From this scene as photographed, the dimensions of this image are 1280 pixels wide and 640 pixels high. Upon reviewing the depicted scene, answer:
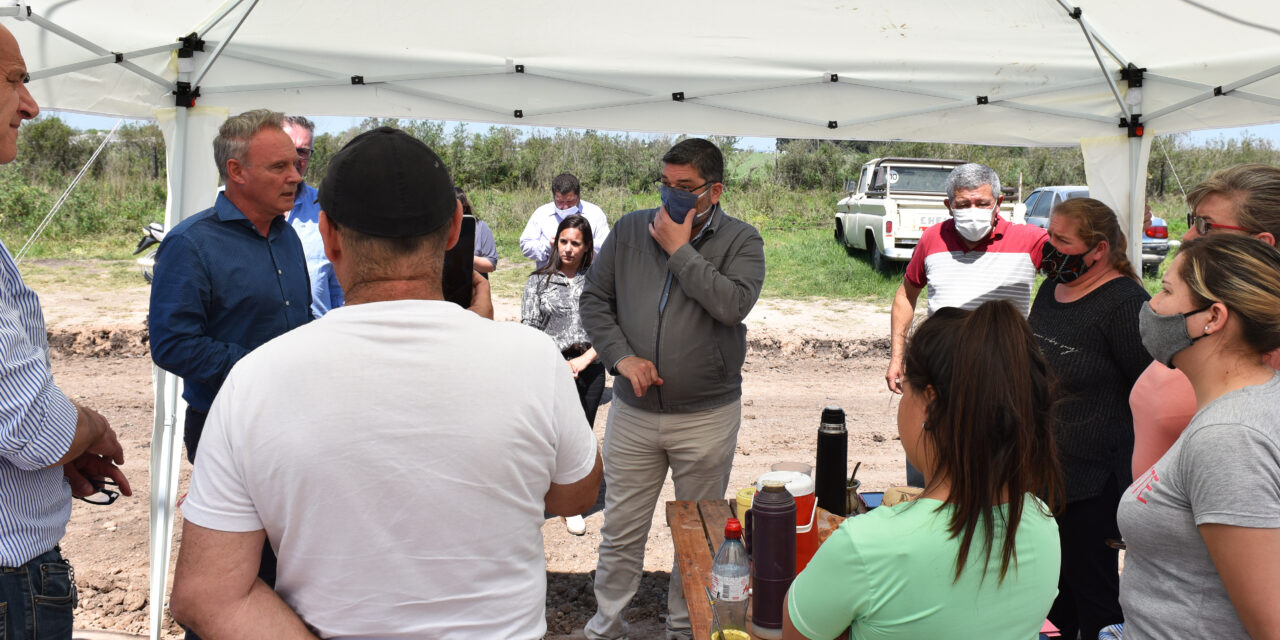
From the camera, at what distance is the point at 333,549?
47.9 inches

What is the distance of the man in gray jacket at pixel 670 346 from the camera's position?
340 centimetres

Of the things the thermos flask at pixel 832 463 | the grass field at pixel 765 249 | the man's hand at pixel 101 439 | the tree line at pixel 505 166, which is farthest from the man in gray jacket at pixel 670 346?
the tree line at pixel 505 166

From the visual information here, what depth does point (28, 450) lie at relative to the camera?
168 cm

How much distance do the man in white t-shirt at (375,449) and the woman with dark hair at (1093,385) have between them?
2379mm

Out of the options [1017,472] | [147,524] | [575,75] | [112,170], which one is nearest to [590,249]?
[575,75]

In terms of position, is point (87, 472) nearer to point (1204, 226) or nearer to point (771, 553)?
point (771, 553)

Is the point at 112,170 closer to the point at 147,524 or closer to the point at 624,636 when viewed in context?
the point at 147,524

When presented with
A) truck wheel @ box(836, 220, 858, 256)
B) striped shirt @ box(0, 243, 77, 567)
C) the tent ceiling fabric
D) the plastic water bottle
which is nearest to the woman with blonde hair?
the plastic water bottle

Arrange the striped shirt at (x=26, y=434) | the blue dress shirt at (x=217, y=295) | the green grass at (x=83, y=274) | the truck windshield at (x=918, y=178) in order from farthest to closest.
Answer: the truck windshield at (x=918, y=178)
the green grass at (x=83, y=274)
the blue dress shirt at (x=217, y=295)
the striped shirt at (x=26, y=434)

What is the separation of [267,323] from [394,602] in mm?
1793

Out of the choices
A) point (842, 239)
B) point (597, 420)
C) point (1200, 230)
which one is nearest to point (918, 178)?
point (842, 239)

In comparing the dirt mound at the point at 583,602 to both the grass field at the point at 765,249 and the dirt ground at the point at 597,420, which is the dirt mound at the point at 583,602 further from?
the grass field at the point at 765,249

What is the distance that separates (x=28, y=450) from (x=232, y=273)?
1089 mm

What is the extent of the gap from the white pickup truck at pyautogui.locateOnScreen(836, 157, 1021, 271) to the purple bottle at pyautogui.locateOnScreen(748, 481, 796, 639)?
1027cm
